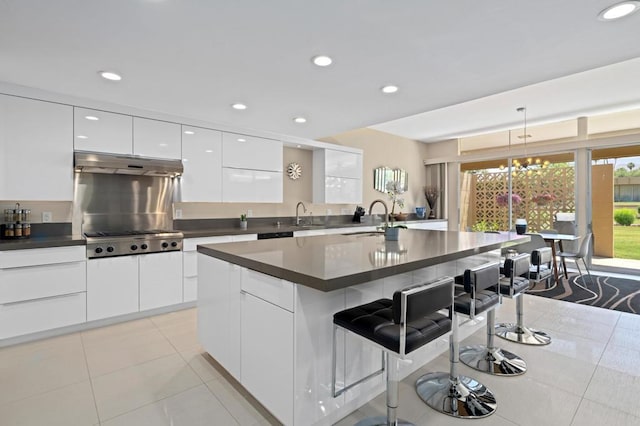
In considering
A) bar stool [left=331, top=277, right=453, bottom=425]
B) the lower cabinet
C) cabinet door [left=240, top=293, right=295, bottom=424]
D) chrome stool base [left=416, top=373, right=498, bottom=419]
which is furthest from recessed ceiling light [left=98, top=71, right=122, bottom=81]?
chrome stool base [left=416, top=373, right=498, bottom=419]

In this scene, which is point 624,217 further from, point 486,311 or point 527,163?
point 486,311

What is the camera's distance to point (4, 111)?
2.77 m

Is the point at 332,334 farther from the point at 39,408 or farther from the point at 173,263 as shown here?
the point at 173,263

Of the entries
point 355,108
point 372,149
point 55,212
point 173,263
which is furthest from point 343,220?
point 55,212

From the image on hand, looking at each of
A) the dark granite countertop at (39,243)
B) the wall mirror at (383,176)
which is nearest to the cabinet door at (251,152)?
the dark granite countertop at (39,243)

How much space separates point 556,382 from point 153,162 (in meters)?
4.16

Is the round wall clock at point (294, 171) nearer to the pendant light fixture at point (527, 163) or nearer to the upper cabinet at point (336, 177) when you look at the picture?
the upper cabinet at point (336, 177)

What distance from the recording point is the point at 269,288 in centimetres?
166

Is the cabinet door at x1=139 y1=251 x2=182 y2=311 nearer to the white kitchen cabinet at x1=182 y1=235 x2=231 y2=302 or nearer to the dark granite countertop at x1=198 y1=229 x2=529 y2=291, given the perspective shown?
the white kitchen cabinet at x1=182 y1=235 x2=231 y2=302

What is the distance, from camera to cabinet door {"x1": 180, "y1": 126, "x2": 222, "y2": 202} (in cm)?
382

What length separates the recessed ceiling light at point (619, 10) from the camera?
172 cm

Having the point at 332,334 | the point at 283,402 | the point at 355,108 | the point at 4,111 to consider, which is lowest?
the point at 283,402

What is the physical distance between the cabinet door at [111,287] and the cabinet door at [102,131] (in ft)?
3.84

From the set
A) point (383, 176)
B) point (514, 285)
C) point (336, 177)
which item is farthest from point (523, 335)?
point (383, 176)
